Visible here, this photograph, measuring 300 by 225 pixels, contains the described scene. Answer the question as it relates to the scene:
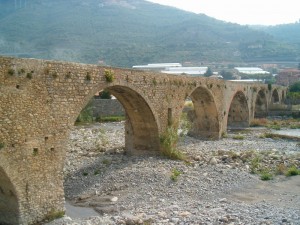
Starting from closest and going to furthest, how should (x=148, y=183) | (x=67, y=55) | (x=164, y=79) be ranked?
(x=148, y=183)
(x=164, y=79)
(x=67, y=55)

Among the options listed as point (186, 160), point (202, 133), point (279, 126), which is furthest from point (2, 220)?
point (279, 126)

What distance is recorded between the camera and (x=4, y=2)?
172 m

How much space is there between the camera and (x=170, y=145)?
19.7 meters

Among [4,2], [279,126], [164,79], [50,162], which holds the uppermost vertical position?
[4,2]

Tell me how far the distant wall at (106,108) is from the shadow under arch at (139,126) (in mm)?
23216

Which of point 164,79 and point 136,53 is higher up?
point 136,53

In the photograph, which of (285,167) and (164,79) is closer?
(285,167)

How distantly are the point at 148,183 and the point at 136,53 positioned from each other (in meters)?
115

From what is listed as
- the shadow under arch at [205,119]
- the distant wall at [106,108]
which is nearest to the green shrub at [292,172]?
the shadow under arch at [205,119]

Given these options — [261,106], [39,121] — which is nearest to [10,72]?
[39,121]

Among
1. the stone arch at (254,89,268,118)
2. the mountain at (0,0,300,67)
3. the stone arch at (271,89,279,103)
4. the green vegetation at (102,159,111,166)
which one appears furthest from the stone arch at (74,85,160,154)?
the mountain at (0,0,300,67)

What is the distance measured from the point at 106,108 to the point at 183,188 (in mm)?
30745

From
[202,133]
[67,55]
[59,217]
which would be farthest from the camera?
[67,55]

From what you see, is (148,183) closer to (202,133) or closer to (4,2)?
(202,133)
